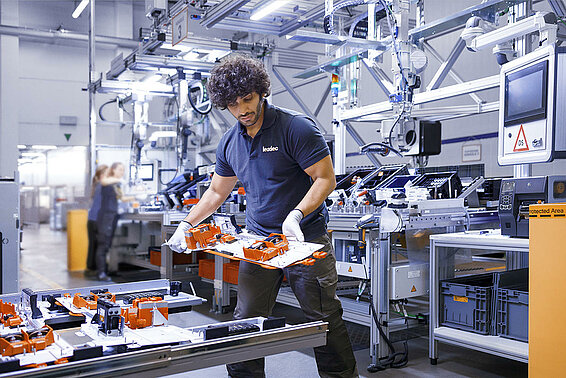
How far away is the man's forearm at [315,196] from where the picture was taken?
80.8 inches

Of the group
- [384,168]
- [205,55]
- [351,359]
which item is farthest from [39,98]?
[351,359]

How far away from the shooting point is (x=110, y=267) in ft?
5.90

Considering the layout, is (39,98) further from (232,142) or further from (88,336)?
(88,336)

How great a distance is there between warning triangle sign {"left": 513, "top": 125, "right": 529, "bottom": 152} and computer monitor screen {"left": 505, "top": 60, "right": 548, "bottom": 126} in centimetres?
6

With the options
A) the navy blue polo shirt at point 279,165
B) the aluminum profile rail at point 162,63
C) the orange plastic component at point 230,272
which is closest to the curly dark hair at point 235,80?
the navy blue polo shirt at point 279,165

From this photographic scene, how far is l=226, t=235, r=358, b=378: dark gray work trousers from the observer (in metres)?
2.16

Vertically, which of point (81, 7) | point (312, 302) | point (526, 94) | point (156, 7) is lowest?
point (312, 302)

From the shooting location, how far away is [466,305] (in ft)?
10.2

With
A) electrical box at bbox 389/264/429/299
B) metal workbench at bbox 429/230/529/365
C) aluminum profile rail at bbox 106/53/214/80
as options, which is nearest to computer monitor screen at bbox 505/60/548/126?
metal workbench at bbox 429/230/529/365

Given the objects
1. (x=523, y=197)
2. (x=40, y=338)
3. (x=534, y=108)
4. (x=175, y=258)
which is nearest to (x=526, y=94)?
(x=534, y=108)

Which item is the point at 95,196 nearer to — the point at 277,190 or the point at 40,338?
the point at 40,338

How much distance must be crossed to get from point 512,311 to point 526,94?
3.82ft

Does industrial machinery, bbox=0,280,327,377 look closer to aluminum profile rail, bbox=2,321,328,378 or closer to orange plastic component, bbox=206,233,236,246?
aluminum profile rail, bbox=2,321,328,378

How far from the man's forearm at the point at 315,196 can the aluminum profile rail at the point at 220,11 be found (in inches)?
75.9
